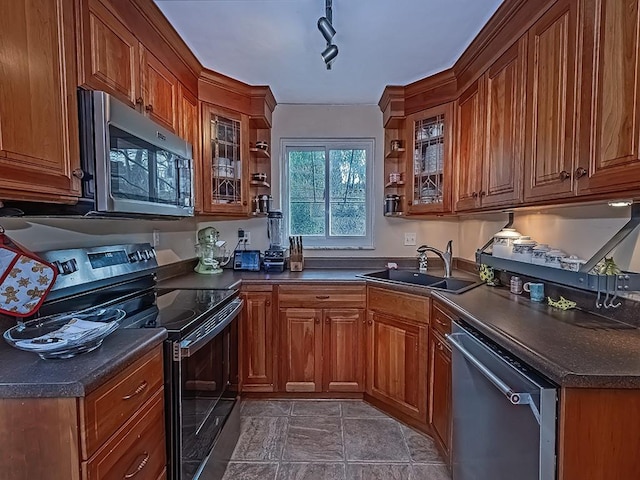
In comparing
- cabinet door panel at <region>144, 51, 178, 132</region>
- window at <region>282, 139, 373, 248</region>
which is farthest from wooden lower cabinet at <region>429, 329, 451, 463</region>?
cabinet door panel at <region>144, 51, 178, 132</region>

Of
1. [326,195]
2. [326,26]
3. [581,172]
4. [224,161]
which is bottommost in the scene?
[581,172]

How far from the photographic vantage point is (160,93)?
203 cm

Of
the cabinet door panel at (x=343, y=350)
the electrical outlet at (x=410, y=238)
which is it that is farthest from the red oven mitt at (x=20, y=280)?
the electrical outlet at (x=410, y=238)

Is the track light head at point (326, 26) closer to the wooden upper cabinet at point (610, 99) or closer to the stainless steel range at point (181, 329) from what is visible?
the wooden upper cabinet at point (610, 99)

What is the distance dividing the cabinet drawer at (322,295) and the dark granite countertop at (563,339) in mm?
896

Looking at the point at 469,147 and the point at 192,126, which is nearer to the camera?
the point at 469,147

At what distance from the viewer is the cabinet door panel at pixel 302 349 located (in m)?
2.70

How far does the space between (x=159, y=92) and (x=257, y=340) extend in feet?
5.67

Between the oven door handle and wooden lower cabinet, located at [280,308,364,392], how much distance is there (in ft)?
2.09

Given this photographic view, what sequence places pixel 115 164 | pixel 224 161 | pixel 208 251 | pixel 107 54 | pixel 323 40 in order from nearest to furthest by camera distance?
1. pixel 115 164
2. pixel 107 54
3. pixel 323 40
4. pixel 224 161
5. pixel 208 251

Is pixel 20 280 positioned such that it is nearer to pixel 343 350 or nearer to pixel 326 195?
pixel 343 350

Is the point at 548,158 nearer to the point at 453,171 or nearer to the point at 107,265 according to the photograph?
the point at 453,171

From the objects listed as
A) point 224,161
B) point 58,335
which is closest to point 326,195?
point 224,161

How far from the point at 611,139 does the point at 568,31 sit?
52 centimetres
